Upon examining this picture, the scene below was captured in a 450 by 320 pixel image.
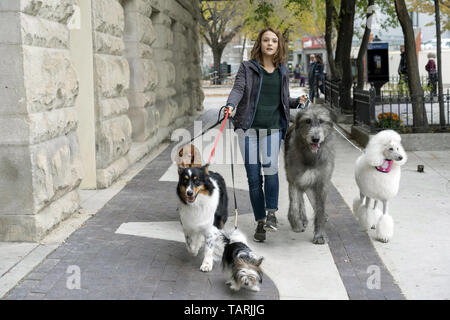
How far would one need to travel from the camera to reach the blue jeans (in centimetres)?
663

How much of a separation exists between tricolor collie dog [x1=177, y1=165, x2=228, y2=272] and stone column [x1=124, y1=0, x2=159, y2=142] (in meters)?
6.18

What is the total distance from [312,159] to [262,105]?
75 centimetres

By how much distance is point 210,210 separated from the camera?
553 cm

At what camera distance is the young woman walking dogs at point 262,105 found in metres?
6.58

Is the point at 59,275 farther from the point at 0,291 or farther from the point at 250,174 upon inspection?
the point at 250,174

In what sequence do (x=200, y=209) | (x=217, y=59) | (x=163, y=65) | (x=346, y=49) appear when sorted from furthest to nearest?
(x=217, y=59) < (x=346, y=49) < (x=163, y=65) < (x=200, y=209)

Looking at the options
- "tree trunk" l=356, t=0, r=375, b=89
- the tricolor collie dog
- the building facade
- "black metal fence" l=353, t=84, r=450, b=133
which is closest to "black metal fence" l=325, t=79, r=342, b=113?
"tree trunk" l=356, t=0, r=375, b=89

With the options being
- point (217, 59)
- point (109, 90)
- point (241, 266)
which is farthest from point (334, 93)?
point (217, 59)

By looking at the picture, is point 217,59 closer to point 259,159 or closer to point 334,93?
point 334,93

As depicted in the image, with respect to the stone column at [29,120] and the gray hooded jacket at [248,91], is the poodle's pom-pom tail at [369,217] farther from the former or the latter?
the stone column at [29,120]

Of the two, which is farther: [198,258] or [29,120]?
[29,120]

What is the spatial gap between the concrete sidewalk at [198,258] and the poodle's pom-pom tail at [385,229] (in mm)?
95

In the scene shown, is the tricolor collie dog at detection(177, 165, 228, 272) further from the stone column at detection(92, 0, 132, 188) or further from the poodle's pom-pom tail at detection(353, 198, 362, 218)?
the stone column at detection(92, 0, 132, 188)

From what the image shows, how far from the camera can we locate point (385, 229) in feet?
21.1
